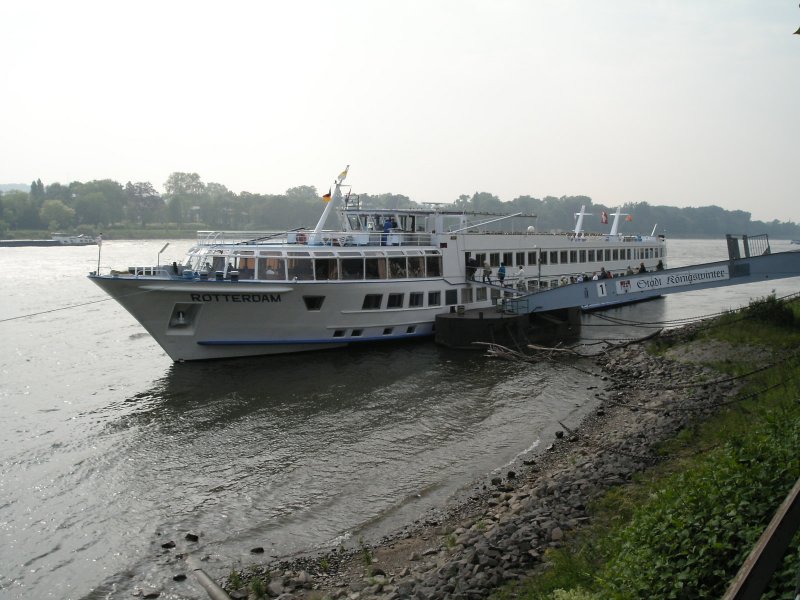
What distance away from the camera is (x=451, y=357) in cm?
2848

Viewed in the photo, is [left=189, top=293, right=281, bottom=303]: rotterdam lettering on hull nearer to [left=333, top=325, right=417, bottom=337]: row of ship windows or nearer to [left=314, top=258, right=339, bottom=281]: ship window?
[left=314, top=258, right=339, bottom=281]: ship window

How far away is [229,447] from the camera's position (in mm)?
17859

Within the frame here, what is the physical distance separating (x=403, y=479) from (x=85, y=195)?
15866 cm

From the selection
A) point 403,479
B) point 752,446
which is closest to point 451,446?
point 403,479

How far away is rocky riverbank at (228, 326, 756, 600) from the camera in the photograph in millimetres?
9461

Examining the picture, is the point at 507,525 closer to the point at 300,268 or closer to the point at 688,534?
the point at 688,534

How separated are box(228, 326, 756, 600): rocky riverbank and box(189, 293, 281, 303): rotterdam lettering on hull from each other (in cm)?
1338

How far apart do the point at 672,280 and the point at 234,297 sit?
17.2 m

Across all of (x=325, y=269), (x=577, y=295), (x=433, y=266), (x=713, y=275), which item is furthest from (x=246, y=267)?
(x=713, y=275)

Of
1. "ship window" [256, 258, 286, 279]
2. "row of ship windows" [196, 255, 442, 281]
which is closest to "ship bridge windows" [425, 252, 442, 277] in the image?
"row of ship windows" [196, 255, 442, 281]

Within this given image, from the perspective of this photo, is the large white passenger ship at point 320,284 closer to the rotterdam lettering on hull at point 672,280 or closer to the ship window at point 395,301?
the ship window at point 395,301

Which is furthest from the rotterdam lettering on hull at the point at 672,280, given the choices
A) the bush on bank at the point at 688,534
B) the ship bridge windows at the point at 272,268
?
the bush on bank at the point at 688,534

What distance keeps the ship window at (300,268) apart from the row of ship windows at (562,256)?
32.9ft

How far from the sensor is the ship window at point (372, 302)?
29.0 meters
